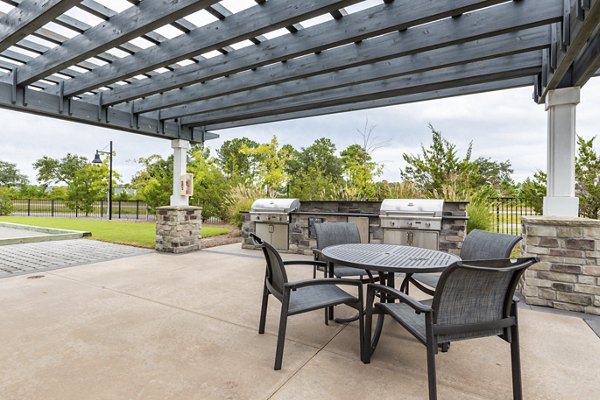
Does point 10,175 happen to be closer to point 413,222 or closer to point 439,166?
point 439,166

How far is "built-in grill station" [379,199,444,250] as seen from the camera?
457 centimetres

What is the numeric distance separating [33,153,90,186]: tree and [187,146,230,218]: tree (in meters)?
25.6

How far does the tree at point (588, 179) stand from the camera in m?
6.49

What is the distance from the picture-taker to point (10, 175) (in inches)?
1286

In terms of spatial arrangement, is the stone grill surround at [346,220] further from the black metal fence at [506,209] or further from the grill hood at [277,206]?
the black metal fence at [506,209]

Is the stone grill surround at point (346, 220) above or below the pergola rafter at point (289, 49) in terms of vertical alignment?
below

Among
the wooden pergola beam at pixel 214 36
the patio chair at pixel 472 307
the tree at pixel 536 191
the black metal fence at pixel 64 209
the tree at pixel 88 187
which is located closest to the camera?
the patio chair at pixel 472 307

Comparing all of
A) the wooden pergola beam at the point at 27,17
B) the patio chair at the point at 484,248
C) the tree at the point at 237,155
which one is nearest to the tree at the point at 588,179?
the patio chair at the point at 484,248

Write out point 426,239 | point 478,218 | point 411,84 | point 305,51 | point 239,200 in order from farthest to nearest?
point 239,200 < point 478,218 < point 426,239 < point 411,84 < point 305,51

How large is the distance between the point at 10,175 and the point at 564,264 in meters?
44.9

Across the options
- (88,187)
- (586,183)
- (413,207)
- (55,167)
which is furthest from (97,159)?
(55,167)

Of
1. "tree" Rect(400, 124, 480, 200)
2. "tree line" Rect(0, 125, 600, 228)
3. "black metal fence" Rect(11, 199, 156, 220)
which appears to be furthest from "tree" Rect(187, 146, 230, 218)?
"black metal fence" Rect(11, 199, 156, 220)

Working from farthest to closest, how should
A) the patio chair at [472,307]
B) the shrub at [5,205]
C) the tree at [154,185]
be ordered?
the shrub at [5,205] < the tree at [154,185] < the patio chair at [472,307]

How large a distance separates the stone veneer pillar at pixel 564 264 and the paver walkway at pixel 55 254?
243 inches
